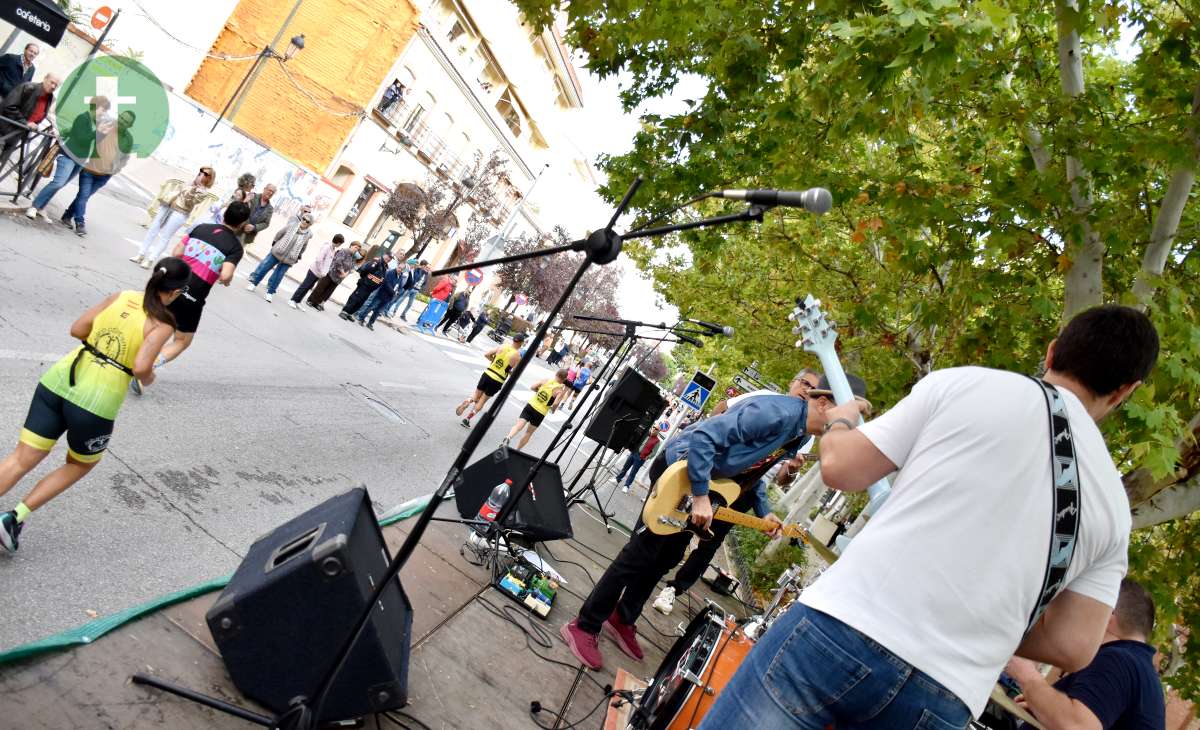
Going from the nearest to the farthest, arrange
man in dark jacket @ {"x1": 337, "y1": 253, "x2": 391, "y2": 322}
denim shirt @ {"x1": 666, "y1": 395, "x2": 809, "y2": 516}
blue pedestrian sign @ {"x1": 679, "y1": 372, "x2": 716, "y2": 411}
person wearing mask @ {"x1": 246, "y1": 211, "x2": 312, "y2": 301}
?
denim shirt @ {"x1": 666, "y1": 395, "x2": 809, "y2": 516} < person wearing mask @ {"x1": 246, "y1": 211, "x2": 312, "y2": 301} < blue pedestrian sign @ {"x1": 679, "y1": 372, "x2": 716, "y2": 411} < man in dark jacket @ {"x1": 337, "y1": 253, "x2": 391, "y2": 322}

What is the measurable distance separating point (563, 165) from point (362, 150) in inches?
1246

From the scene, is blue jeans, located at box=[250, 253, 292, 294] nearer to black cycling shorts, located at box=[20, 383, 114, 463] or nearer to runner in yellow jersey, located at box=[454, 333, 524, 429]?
runner in yellow jersey, located at box=[454, 333, 524, 429]

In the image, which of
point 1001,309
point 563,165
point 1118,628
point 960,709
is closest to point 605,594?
point 1118,628

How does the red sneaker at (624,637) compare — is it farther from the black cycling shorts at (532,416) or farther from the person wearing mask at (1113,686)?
the black cycling shorts at (532,416)

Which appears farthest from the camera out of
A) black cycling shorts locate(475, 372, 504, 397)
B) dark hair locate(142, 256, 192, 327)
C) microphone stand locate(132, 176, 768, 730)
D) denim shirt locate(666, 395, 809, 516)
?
black cycling shorts locate(475, 372, 504, 397)

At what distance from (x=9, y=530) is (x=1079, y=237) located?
264 inches

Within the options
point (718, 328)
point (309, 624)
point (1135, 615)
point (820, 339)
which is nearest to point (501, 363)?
point (718, 328)

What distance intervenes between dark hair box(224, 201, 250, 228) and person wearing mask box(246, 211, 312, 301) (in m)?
7.49

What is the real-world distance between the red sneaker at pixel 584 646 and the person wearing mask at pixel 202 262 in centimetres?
455

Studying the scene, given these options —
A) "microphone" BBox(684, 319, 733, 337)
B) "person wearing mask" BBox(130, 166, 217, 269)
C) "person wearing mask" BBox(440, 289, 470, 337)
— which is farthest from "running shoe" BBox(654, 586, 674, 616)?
"person wearing mask" BBox(440, 289, 470, 337)

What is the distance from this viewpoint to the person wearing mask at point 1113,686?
2.94 metres

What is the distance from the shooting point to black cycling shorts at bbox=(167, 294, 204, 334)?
667cm

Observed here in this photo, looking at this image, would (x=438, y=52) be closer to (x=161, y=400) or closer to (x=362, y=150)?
(x=362, y=150)

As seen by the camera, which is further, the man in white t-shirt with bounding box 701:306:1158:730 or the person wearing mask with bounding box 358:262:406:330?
the person wearing mask with bounding box 358:262:406:330
